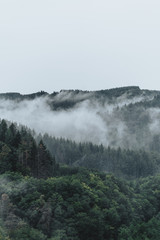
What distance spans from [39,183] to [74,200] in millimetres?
8861

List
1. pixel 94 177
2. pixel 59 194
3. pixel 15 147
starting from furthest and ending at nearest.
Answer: pixel 15 147 → pixel 94 177 → pixel 59 194

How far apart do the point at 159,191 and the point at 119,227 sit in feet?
124

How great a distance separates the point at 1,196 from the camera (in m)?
73.2

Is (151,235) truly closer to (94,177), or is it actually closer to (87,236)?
(87,236)

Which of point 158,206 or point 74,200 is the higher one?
point 74,200

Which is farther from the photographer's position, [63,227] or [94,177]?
[94,177]

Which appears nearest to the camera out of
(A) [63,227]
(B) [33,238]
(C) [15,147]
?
(B) [33,238]

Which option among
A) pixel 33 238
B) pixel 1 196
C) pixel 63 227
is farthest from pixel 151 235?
pixel 1 196

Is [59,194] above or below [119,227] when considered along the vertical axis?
above

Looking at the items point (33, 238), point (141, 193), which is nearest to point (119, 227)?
point (33, 238)

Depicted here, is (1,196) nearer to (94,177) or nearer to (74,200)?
(74,200)

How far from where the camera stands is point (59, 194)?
79688 millimetres

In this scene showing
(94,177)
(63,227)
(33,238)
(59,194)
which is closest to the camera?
(33,238)

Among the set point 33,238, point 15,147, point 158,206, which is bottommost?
point 158,206
